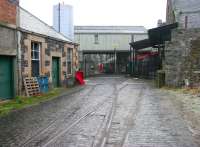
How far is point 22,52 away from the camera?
16.9m

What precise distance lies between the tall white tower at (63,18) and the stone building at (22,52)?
681cm

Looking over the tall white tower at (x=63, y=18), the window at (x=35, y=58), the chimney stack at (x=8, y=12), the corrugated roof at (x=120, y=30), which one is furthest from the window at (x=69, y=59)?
the corrugated roof at (x=120, y=30)

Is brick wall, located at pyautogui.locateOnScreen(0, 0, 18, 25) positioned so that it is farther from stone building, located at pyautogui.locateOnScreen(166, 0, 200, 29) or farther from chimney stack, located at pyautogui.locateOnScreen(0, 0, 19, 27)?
stone building, located at pyautogui.locateOnScreen(166, 0, 200, 29)

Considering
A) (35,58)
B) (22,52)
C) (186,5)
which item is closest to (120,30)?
(186,5)

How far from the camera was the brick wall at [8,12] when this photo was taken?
15.2 m

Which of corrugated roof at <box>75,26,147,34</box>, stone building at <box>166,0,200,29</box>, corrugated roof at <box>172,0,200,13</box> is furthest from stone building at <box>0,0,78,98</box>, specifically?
corrugated roof at <box>75,26,147,34</box>

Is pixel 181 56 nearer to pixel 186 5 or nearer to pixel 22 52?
pixel 22 52

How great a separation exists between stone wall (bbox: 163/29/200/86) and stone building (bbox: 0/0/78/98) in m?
7.10

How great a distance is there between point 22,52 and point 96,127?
9003 mm

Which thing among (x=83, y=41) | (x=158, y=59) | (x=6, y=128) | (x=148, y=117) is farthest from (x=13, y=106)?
(x=83, y=41)

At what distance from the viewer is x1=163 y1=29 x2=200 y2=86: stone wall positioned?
2144 centimetres

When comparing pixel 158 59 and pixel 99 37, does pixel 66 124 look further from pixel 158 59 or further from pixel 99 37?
pixel 99 37

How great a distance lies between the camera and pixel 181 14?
2973 cm

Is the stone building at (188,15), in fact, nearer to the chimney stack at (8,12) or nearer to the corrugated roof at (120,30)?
the chimney stack at (8,12)
